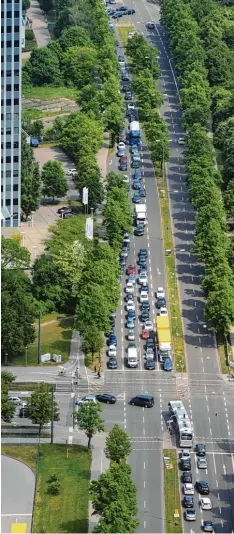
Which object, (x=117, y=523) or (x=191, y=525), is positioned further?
(x=191, y=525)

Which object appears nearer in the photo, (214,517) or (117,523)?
(117,523)

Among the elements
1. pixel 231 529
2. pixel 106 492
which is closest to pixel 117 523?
pixel 106 492

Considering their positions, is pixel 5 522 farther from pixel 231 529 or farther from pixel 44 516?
pixel 231 529

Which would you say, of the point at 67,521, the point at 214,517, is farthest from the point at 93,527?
the point at 214,517

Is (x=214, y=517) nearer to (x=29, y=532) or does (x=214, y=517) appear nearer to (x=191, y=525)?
(x=191, y=525)

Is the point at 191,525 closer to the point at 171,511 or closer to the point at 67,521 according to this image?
the point at 171,511

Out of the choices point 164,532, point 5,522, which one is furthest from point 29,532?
point 164,532
